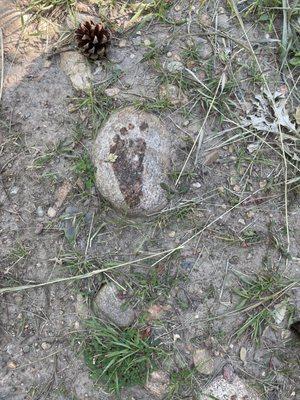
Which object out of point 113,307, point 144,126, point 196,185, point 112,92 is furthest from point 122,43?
point 113,307

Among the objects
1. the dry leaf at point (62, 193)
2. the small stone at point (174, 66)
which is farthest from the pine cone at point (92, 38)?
the dry leaf at point (62, 193)

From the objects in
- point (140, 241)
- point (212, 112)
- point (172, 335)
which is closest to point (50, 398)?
point (172, 335)

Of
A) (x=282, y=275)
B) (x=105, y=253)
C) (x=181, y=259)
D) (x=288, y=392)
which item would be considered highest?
(x=105, y=253)

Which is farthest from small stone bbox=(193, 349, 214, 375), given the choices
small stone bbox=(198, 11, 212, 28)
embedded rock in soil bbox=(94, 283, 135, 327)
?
small stone bbox=(198, 11, 212, 28)

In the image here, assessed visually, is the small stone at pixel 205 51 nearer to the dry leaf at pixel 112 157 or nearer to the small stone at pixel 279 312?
the dry leaf at pixel 112 157

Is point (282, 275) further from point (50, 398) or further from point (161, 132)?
point (50, 398)

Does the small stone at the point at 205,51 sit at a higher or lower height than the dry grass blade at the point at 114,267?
higher
